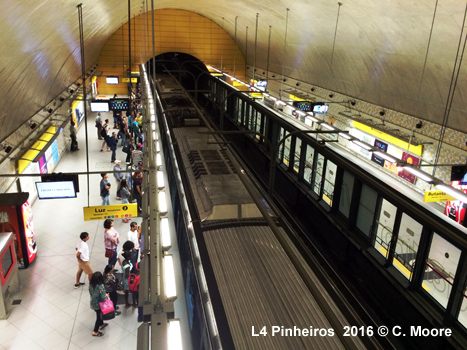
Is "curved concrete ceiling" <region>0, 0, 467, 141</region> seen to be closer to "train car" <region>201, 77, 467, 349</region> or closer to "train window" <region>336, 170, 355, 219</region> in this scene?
"train window" <region>336, 170, 355, 219</region>

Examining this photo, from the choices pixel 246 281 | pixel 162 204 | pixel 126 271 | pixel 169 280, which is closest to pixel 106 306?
pixel 126 271

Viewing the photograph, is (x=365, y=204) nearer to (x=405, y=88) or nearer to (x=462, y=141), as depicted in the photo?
(x=462, y=141)

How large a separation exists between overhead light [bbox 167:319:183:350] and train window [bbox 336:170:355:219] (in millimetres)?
5050

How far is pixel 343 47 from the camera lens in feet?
40.3

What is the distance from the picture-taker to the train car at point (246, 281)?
333 cm

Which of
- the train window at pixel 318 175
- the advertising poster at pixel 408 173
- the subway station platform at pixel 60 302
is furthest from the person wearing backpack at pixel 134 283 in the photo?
the advertising poster at pixel 408 173

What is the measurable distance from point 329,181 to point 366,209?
154 centimetres

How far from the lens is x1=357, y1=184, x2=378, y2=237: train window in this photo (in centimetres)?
623

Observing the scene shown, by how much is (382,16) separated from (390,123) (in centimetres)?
456

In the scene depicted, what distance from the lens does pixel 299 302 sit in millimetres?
3734

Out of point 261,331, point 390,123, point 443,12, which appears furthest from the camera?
point 390,123

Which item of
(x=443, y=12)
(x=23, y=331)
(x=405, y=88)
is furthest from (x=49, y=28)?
(x=405, y=88)

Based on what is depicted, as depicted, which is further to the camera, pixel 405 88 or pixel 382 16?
pixel 405 88

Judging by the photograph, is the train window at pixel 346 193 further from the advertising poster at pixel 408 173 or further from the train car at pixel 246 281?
the advertising poster at pixel 408 173
